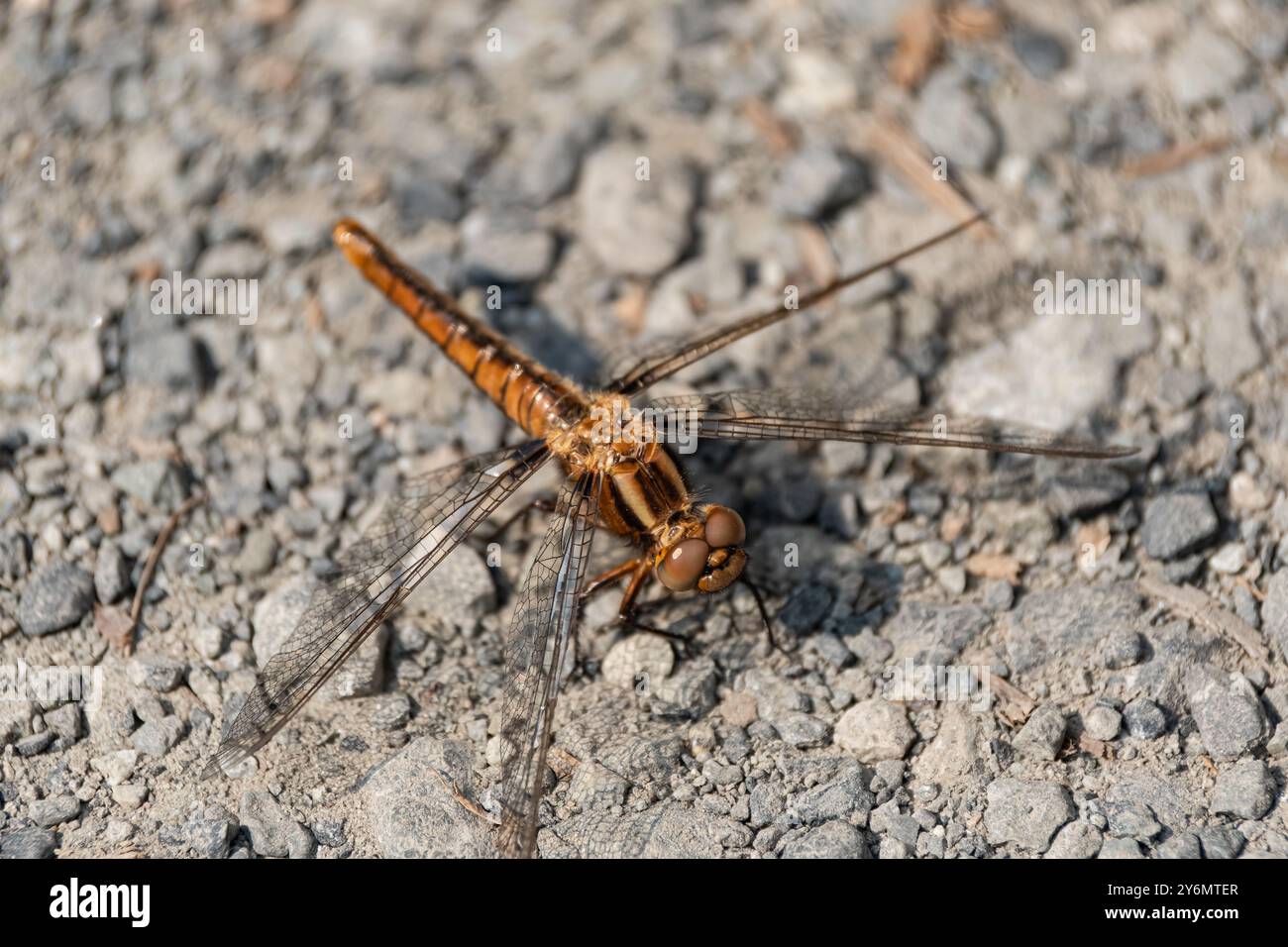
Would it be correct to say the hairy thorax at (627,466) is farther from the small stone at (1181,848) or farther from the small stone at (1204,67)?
the small stone at (1204,67)

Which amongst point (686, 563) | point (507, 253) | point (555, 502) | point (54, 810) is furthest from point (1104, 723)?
point (54, 810)

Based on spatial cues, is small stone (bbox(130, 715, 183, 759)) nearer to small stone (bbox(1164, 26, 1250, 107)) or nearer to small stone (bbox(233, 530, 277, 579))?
small stone (bbox(233, 530, 277, 579))

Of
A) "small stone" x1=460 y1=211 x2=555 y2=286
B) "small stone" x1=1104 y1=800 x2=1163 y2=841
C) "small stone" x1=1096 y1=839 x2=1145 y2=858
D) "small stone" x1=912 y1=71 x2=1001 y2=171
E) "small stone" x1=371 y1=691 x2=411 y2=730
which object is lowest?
"small stone" x1=1096 y1=839 x2=1145 y2=858

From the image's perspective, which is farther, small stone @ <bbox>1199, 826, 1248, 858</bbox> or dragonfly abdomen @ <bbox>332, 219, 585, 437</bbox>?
dragonfly abdomen @ <bbox>332, 219, 585, 437</bbox>

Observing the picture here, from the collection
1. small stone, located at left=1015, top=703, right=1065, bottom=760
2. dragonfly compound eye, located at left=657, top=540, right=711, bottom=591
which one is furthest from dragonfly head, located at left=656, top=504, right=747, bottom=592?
small stone, located at left=1015, top=703, right=1065, bottom=760

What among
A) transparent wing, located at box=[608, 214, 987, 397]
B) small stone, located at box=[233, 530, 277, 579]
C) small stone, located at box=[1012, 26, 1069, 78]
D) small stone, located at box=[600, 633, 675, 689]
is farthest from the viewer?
small stone, located at box=[1012, 26, 1069, 78]

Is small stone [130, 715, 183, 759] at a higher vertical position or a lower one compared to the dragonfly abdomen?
lower

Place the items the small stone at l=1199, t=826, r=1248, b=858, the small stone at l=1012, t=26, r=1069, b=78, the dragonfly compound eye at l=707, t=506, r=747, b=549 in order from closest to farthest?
the small stone at l=1199, t=826, r=1248, b=858, the dragonfly compound eye at l=707, t=506, r=747, b=549, the small stone at l=1012, t=26, r=1069, b=78
